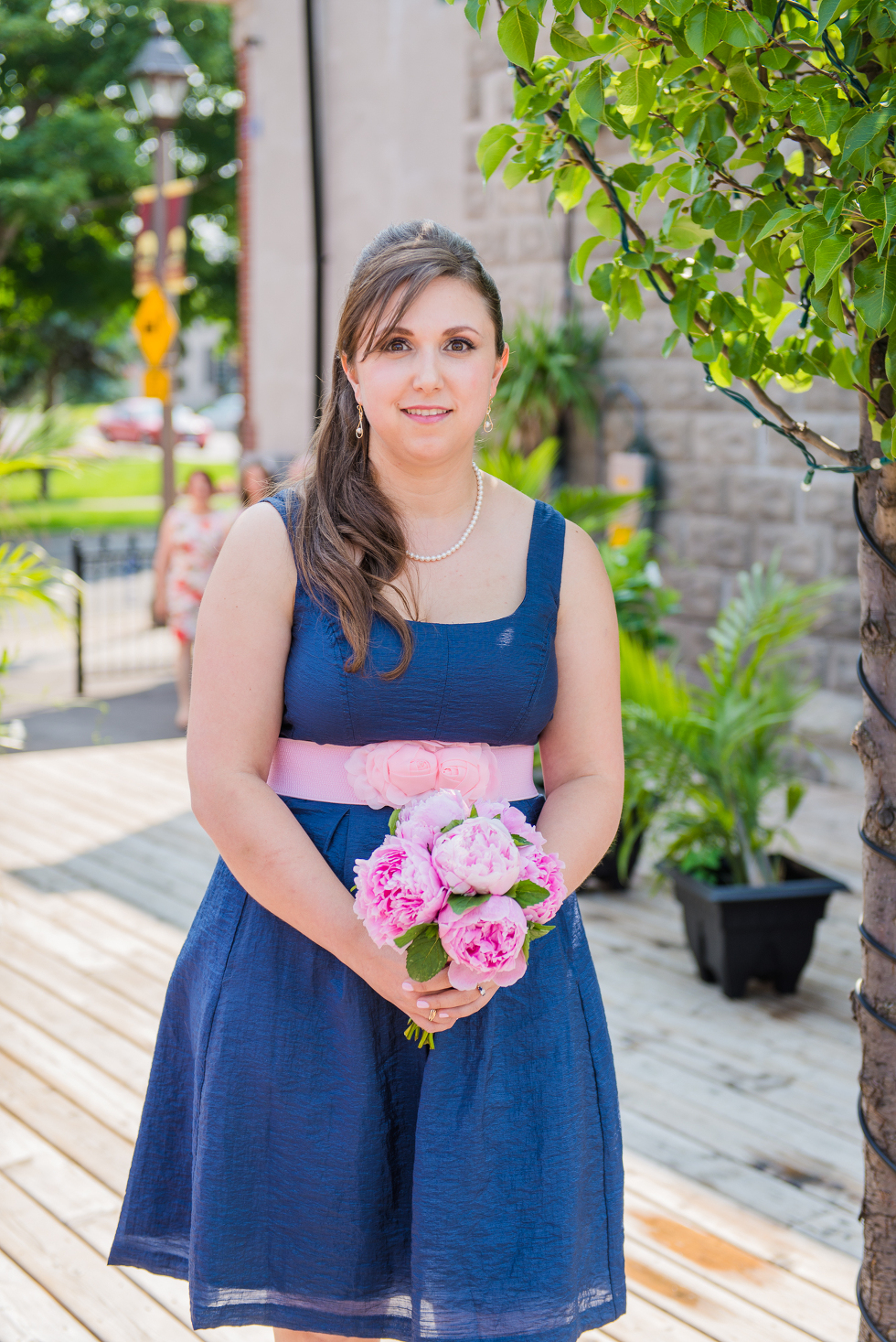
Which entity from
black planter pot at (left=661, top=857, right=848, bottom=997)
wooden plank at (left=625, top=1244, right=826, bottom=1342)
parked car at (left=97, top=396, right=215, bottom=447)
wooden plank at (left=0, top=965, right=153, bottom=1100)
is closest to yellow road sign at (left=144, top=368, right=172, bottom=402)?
wooden plank at (left=0, top=965, right=153, bottom=1100)

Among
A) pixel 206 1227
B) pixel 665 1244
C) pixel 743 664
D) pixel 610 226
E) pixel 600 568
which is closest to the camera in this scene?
pixel 610 226

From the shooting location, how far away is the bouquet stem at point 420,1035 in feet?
5.90

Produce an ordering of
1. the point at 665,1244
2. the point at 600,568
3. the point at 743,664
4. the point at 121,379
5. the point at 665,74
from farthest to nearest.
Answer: the point at 121,379, the point at 743,664, the point at 665,1244, the point at 600,568, the point at 665,74

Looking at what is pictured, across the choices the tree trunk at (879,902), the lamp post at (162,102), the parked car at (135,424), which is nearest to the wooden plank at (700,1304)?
the tree trunk at (879,902)

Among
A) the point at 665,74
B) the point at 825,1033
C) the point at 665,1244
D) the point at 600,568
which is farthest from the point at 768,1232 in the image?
the point at 665,74

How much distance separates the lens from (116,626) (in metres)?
13.4

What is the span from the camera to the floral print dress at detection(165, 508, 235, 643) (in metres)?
8.33

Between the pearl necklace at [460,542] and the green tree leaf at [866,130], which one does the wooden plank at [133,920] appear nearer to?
the pearl necklace at [460,542]

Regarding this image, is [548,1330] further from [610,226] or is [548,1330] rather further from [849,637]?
[849,637]

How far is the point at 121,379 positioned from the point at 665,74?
41930mm

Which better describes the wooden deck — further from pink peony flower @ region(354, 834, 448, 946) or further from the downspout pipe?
the downspout pipe

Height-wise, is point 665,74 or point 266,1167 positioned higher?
point 665,74

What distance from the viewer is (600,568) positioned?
79.3 inches

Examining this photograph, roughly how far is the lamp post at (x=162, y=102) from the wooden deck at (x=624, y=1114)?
677cm
